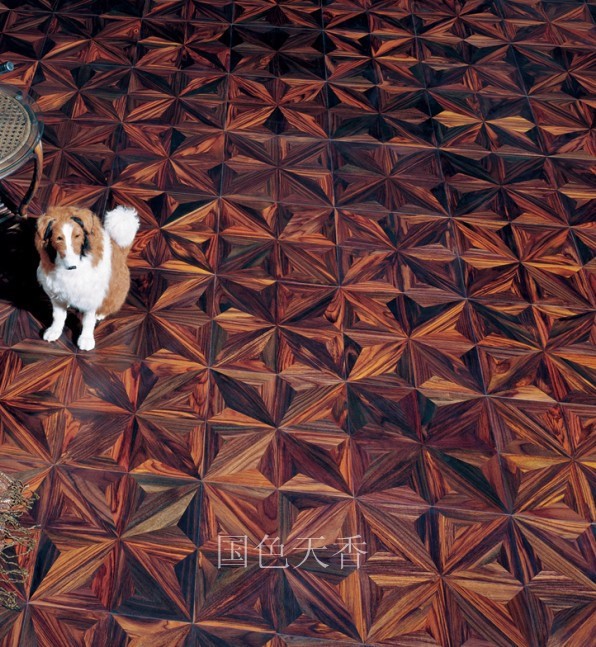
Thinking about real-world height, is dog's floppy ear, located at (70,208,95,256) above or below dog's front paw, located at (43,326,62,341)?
above

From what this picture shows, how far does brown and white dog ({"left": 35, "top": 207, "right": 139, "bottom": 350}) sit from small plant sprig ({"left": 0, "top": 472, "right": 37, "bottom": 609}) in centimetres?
48

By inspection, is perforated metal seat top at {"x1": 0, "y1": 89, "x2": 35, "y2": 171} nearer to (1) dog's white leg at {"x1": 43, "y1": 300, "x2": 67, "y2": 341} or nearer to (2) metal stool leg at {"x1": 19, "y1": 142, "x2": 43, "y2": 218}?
(2) metal stool leg at {"x1": 19, "y1": 142, "x2": 43, "y2": 218}

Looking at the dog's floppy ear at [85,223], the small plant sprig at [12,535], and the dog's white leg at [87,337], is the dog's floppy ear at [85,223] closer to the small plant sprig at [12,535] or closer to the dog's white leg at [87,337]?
the dog's white leg at [87,337]

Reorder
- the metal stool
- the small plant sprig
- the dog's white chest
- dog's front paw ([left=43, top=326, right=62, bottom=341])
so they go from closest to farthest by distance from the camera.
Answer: the small plant sprig, the dog's white chest, the metal stool, dog's front paw ([left=43, top=326, right=62, bottom=341])

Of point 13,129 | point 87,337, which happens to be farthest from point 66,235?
point 13,129

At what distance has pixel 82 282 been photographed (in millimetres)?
1716

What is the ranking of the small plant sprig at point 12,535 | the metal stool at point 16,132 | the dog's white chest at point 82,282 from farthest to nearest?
1. the metal stool at point 16,132
2. the dog's white chest at point 82,282
3. the small plant sprig at point 12,535

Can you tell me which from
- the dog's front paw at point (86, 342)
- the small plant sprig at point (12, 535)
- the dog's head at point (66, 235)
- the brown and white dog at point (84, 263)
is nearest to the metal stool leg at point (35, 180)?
the brown and white dog at point (84, 263)

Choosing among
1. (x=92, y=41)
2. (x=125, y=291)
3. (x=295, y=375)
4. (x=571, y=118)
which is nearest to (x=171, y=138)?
(x=92, y=41)

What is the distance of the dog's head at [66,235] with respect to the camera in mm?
1597

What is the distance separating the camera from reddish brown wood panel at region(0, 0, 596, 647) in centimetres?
161

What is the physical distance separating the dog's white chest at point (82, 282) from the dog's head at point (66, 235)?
35 mm

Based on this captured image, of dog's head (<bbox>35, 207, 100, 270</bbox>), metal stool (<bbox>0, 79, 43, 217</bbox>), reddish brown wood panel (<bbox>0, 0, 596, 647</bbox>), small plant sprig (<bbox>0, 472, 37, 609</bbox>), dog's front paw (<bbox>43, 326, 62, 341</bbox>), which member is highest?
dog's head (<bbox>35, 207, 100, 270</bbox>)

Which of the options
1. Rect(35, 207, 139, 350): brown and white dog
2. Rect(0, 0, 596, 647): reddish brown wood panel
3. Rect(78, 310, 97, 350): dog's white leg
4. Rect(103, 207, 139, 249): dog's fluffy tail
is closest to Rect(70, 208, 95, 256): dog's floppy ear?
Rect(35, 207, 139, 350): brown and white dog
